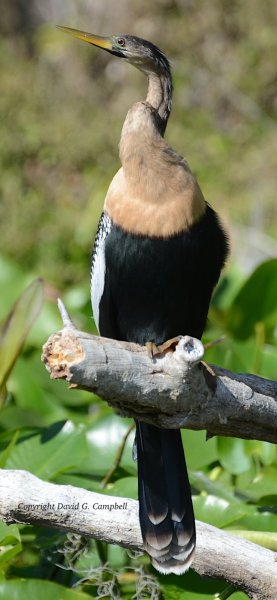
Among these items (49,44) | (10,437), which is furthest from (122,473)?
(49,44)

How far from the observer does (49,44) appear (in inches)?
286

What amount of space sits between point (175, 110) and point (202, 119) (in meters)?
0.23

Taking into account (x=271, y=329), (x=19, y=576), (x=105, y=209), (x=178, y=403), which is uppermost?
(x=105, y=209)

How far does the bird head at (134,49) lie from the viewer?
2.42 metres

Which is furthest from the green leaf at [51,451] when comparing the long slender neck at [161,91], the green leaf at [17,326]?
the long slender neck at [161,91]

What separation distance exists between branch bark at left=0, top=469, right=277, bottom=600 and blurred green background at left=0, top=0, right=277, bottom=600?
9 centimetres

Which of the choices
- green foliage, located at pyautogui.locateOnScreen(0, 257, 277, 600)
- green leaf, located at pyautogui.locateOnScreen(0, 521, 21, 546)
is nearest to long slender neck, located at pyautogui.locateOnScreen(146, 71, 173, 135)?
green foliage, located at pyautogui.locateOnScreen(0, 257, 277, 600)

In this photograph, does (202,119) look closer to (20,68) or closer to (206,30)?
(206,30)

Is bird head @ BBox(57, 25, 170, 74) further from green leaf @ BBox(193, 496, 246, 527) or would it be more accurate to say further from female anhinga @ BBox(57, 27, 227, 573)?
green leaf @ BBox(193, 496, 246, 527)

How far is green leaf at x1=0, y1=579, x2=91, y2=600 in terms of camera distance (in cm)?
197

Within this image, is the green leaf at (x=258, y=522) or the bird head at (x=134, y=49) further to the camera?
the bird head at (x=134, y=49)

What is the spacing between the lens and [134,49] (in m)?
2.42

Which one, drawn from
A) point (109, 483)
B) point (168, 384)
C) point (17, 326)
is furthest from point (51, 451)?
point (168, 384)

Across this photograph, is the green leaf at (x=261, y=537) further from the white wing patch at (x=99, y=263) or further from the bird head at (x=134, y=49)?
the bird head at (x=134, y=49)
